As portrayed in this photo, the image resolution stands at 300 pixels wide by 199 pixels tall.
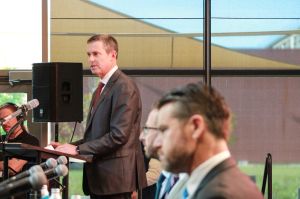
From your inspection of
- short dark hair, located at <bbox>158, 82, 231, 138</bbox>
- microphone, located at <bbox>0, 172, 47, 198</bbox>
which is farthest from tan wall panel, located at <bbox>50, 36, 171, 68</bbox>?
microphone, located at <bbox>0, 172, 47, 198</bbox>

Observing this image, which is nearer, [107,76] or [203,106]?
[203,106]

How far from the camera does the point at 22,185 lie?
177 centimetres

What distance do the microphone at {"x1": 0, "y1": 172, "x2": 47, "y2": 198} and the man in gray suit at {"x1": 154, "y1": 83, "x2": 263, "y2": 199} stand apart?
0.33 metres

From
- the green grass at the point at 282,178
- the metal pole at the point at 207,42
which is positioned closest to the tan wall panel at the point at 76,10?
the metal pole at the point at 207,42

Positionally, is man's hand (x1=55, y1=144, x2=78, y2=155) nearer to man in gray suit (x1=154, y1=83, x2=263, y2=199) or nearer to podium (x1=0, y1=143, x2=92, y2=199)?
podium (x1=0, y1=143, x2=92, y2=199)

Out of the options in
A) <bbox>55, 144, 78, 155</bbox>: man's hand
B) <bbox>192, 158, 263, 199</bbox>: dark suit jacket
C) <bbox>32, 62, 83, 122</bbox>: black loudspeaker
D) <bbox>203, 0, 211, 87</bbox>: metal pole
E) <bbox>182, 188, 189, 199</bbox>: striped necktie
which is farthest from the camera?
<bbox>203, 0, 211, 87</bbox>: metal pole

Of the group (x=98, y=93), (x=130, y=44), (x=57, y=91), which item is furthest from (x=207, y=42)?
→ (x=98, y=93)

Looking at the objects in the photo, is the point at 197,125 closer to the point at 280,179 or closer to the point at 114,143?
the point at 114,143

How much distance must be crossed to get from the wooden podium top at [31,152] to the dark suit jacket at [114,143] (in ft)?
0.41

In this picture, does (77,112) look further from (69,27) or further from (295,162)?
(295,162)

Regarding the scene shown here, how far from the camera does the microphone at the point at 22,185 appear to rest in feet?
5.78

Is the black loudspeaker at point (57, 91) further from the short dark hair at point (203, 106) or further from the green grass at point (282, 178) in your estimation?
the short dark hair at point (203, 106)

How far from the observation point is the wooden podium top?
13.3 feet

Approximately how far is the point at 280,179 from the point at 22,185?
230 inches
